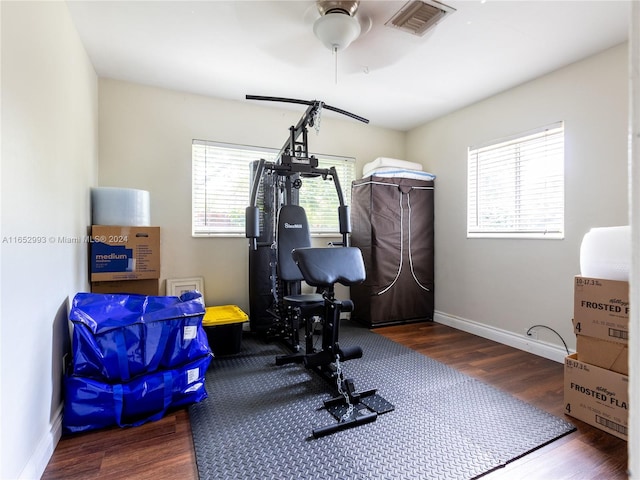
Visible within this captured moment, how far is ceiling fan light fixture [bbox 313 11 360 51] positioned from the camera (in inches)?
80.0

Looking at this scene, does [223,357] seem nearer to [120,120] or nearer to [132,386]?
[132,386]

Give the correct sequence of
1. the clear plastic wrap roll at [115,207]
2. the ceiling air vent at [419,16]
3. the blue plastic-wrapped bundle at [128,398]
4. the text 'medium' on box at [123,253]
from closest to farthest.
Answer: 1. the blue plastic-wrapped bundle at [128,398]
2. the ceiling air vent at [419,16]
3. the text 'medium' on box at [123,253]
4. the clear plastic wrap roll at [115,207]

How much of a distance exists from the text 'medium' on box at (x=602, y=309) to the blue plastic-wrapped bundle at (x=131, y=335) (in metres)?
2.28

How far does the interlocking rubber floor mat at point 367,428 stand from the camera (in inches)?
59.4

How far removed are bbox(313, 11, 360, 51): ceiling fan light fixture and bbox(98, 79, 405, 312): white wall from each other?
1472mm

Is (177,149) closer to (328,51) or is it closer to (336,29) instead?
(328,51)

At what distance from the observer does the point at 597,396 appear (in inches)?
72.1

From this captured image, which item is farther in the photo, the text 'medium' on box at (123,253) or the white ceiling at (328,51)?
the text 'medium' on box at (123,253)

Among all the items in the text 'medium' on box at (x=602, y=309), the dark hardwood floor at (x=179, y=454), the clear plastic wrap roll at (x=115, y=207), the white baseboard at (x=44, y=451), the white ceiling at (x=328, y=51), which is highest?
the white ceiling at (x=328, y=51)

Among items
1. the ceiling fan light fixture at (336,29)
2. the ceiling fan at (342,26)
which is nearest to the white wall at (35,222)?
the ceiling fan at (342,26)

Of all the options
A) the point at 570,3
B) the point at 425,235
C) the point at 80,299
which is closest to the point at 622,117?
the point at 570,3

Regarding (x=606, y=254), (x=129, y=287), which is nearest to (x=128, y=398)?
(x=129, y=287)

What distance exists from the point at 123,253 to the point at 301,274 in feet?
4.39

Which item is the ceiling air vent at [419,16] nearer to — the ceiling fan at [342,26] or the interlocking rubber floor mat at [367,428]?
the ceiling fan at [342,26]
